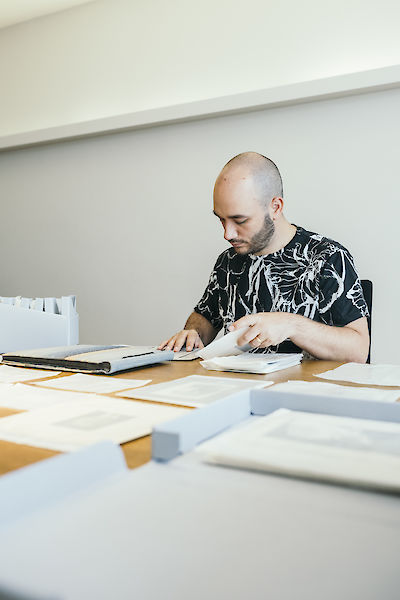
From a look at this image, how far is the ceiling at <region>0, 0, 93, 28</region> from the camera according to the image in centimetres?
349

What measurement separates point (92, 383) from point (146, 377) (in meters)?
0.15

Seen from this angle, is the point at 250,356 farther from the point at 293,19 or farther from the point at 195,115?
the point at 293,19

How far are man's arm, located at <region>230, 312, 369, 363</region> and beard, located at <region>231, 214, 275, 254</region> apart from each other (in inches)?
18.8

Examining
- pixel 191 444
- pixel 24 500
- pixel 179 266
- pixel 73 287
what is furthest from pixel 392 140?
pixel 24 500

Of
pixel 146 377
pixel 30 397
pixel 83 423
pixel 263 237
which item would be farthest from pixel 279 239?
pixel 83 423

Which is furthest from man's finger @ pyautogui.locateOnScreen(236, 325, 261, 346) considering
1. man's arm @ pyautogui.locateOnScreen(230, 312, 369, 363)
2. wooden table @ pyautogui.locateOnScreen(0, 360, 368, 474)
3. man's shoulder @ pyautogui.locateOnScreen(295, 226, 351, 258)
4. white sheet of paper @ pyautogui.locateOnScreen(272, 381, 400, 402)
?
man's shoulder @ pyautogui.locateOnScreen(295, 226, 351, 258)

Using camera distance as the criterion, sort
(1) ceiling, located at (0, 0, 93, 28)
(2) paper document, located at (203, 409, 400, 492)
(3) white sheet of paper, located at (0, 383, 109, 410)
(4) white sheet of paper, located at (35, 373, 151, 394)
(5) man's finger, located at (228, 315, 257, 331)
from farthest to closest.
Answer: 1. (1) ceiling, located at (0, 0, 93, 28)
2. (5) man's finger, located at (228, 315, 257, 331)
3. (4) white sheet of paper, located at (35, 373, 151, 394)
4. (3) white sheet of paper, located at (0, 383, 109, 410)
5. (2) paper document, located at (203, 409, 400, 492)

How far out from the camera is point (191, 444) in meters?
0.60

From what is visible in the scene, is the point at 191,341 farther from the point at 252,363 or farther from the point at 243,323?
the point at 252,363

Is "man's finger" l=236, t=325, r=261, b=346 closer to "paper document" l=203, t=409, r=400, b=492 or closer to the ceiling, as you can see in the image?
"paper document" l=203, t=409, r=400, b=492

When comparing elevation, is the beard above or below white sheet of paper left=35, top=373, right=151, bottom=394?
above

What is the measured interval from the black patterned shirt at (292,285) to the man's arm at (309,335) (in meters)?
0.11

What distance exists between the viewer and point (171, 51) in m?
3.21

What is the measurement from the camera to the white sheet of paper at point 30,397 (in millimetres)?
906
